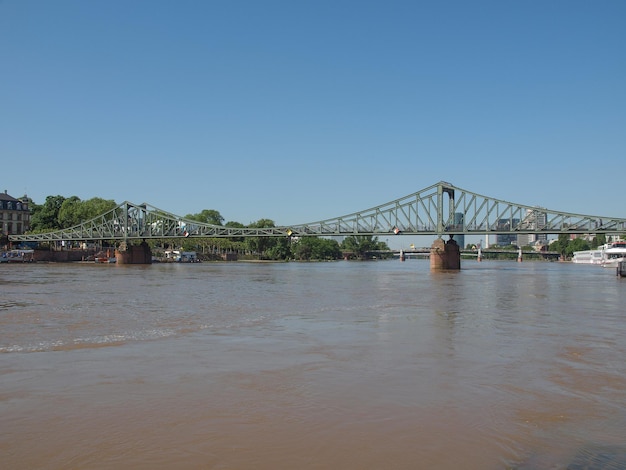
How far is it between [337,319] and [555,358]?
8.80m

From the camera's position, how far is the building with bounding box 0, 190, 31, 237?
437 ft

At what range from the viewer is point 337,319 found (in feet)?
64.6

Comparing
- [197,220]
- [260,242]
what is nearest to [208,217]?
[197,220]

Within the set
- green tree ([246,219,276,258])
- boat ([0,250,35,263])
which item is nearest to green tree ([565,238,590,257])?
green tree ([246,219,276,258])

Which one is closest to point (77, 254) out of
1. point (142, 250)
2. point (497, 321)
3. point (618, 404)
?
point (142, 250)

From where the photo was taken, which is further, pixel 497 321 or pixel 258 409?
pixel 497 321

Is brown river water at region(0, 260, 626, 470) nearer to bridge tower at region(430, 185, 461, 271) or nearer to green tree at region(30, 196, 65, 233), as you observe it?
bridge tower at region(430, 185, 461, 271)

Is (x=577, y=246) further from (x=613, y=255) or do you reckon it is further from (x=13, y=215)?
(x=13, y=215)

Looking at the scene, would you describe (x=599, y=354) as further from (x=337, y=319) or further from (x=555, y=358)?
(x=337, y=319)

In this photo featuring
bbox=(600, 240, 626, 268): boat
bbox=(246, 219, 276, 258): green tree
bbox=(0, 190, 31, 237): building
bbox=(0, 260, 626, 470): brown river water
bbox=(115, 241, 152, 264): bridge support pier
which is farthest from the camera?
bbox=(246, 219, 276, 258): green tree

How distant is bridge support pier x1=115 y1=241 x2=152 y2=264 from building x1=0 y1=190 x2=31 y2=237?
33.8m

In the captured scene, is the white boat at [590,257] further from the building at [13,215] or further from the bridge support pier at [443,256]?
the building at [13,215]

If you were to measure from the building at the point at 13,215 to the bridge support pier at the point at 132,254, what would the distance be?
33796mm

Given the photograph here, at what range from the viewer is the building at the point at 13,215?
133125mm
